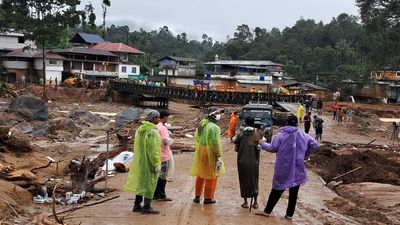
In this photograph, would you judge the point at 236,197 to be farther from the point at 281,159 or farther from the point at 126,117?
the point at 126,117

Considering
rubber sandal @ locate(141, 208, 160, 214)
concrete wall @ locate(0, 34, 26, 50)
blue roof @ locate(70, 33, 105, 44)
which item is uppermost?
blue roof @ locate(70, 33, 105, 44)

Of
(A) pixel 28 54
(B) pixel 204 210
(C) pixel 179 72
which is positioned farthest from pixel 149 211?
(C) pixel 179 72

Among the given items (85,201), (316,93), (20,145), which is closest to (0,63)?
(316,93)

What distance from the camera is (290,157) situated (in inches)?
308

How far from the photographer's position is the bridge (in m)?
49.0

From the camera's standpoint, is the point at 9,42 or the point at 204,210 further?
the point at 9,42

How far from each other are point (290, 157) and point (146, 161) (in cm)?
226

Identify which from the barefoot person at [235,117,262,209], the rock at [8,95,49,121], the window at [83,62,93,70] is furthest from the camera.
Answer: the window at [83,62,93,70]

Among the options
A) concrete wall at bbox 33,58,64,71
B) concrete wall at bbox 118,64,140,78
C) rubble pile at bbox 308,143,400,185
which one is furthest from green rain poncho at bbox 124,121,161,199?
concrete wall at bbox 118,64,140,78

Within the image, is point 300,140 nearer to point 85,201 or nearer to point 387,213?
point 387,213

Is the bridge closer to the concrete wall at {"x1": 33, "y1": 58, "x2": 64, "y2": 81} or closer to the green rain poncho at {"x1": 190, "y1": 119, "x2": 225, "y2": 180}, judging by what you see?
the concrete wall at {"x1": 33, "y1": 58, "x2": 64, "y2": 81}

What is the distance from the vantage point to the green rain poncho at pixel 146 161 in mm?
7777

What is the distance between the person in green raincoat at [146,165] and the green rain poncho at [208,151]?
0.96 metres

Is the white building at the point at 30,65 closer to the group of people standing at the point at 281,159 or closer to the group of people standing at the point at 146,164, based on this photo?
the group of people standing at the point at 146,164
